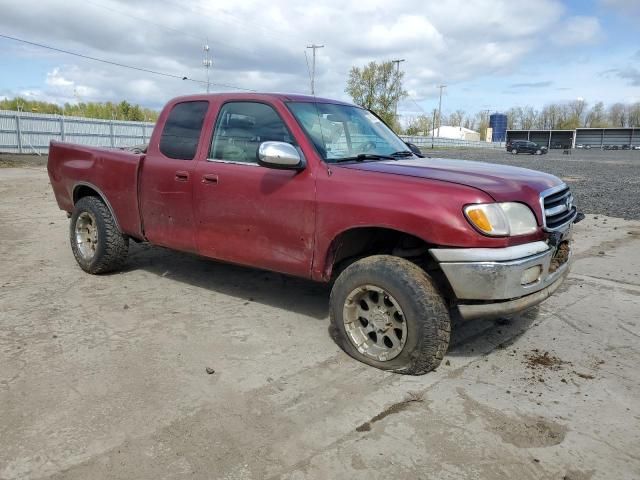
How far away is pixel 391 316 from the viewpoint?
350 cm

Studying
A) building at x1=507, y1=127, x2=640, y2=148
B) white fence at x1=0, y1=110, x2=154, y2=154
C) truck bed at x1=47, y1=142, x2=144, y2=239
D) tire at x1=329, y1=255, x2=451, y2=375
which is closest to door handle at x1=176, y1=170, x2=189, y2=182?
truck bed at x1=47, y1=142, x2=144, y2=239

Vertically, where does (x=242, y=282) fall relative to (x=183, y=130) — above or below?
below

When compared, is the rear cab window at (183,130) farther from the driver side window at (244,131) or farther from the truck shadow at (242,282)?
the truck shadow at (242,282)

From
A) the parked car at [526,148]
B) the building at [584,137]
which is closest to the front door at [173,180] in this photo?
the parked car at [526,148]

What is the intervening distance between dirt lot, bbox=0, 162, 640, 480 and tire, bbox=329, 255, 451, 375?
5.3 inches

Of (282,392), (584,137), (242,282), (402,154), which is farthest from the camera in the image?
(584,137)

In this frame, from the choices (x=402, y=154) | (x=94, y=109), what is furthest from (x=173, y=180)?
(x=94, y=109)

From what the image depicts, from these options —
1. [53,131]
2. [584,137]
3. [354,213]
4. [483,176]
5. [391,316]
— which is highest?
[584,137]

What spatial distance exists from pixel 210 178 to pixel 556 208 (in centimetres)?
269

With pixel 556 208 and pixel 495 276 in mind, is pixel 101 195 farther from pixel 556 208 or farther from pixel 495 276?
pixel 556 208

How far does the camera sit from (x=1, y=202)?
11.0 meters

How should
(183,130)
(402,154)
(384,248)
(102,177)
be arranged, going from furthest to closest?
1. (102,177)
2. (183,130)
3. (402,154)
4. (384,248)

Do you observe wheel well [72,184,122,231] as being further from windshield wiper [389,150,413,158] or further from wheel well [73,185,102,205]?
windshield wiper [389,150,413,158]

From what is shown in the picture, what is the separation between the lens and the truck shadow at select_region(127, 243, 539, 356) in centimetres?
414
